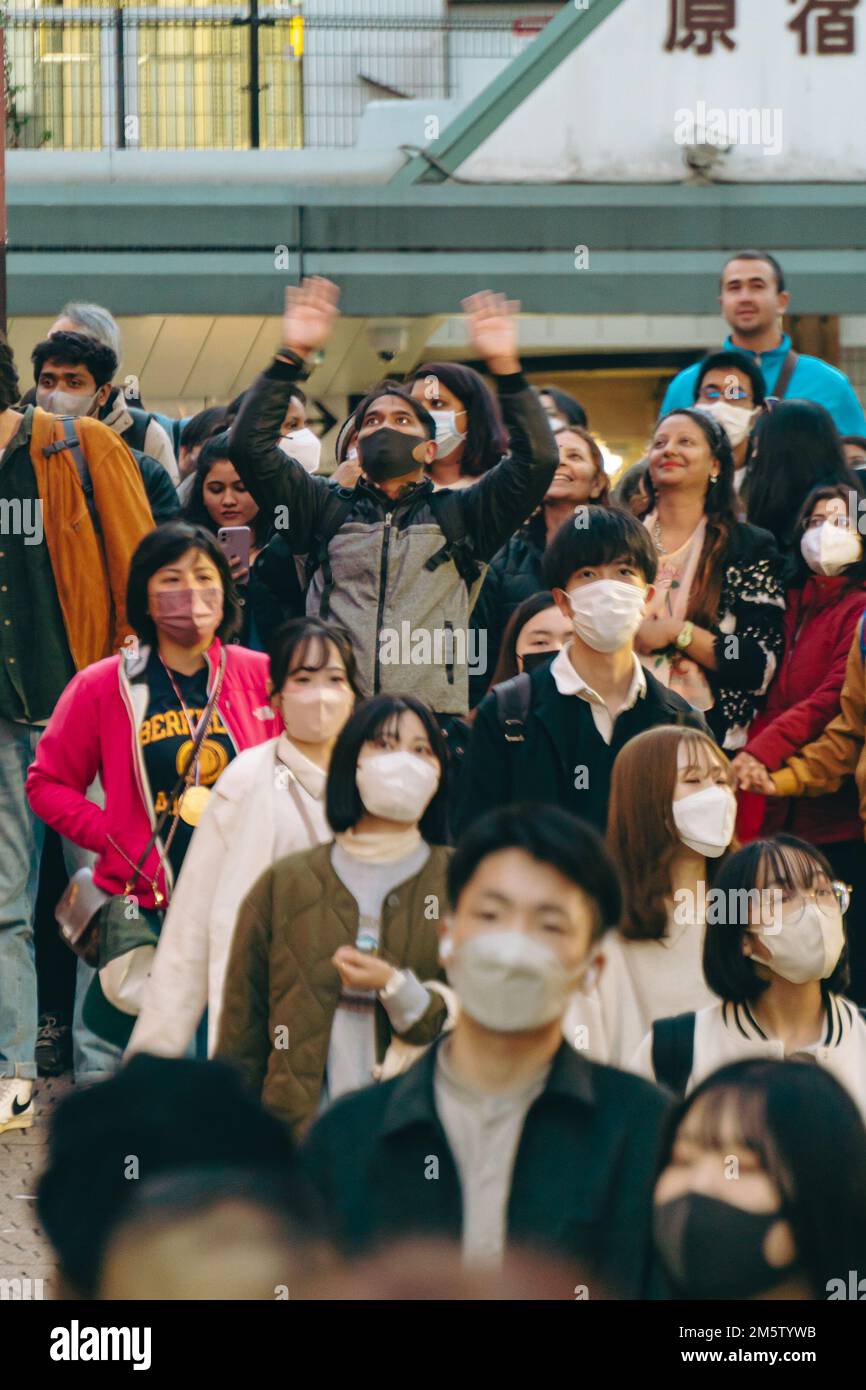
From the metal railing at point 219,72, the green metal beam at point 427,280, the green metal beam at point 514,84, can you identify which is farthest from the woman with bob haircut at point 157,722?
the metal railing at point 219,72

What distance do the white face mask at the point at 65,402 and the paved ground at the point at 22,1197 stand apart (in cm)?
218

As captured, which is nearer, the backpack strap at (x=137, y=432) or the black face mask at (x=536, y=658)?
the black face mask at (x=536, y=658)

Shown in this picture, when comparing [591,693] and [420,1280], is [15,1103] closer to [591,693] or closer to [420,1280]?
[591,693]

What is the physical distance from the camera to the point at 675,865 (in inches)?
221

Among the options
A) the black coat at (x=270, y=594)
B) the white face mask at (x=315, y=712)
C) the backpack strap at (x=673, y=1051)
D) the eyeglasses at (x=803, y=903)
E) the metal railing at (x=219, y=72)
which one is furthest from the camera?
the metal railing at (x=219, y=72)

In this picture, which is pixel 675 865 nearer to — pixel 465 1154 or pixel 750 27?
pixel 465 1154

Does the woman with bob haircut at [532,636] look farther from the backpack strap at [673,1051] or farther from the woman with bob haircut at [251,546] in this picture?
the backpack strap at [673,1051]

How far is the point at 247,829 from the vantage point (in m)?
5.60

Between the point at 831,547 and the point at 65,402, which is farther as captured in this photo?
the point at 65,402

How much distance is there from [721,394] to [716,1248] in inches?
212

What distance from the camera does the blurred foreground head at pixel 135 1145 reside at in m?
2.72

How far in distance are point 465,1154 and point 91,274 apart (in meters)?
11.6

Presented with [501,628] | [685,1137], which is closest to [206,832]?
[501,628]
